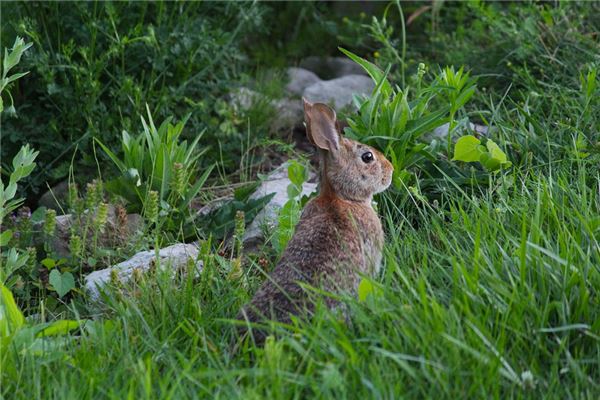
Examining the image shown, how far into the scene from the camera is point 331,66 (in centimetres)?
808

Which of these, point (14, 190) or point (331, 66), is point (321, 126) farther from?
point (331, 66)

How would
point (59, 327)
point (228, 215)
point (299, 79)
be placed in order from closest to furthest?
1. point (59, 327)
2. point (228, 215)
3. point (299, 79)

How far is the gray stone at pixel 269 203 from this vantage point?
5.27 m

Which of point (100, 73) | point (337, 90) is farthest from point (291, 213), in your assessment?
point (337, 90)

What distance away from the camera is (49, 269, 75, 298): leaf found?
4.51 metres

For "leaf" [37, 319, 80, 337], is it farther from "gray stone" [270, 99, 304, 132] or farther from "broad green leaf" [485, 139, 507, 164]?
"gray stone" [270, 99, 304, 132]

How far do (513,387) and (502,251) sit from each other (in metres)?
0.72

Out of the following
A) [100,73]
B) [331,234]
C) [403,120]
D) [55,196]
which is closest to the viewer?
[331,234]

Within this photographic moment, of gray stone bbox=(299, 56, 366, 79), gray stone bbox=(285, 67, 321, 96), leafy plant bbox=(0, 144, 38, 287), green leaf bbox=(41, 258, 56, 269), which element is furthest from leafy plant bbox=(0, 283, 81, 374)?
gray stone bbox=(299, 56, 366, 79)

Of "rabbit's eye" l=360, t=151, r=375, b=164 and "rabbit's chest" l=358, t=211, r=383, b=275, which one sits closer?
"rabbit's chest" l=358, t=211, r=383, b=275

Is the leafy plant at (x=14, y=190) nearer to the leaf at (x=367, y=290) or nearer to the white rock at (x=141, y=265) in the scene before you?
the white rock at (x=141, y=265)

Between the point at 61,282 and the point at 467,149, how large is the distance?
216 cm

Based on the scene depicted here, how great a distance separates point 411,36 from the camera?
7453mm

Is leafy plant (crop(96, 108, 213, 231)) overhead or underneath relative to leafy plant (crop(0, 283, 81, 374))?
underneath
